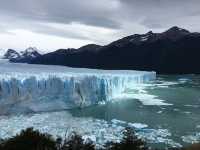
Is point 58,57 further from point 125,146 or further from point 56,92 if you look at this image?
point 125,146

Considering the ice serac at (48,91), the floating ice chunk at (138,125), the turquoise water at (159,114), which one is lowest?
the turquoise water at (159,114)

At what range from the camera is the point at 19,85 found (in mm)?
15766

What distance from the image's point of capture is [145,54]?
76562mm

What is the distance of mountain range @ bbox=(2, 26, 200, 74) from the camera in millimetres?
71688

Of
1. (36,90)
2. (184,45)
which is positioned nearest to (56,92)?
(36,90)

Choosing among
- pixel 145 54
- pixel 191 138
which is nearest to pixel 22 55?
pixel 145 54

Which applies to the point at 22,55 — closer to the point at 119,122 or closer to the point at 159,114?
the point at 159,114

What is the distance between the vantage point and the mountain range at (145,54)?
235ft

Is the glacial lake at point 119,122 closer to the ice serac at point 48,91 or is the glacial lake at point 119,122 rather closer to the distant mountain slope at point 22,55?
the ice serac at point 48,91

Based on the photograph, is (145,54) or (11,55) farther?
(11,55)

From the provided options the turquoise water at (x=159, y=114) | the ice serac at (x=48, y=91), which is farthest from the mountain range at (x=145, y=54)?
the ice serac at (x=48, y=91)

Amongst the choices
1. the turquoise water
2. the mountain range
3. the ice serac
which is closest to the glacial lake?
the turquoise water

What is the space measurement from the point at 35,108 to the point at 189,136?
720 cm

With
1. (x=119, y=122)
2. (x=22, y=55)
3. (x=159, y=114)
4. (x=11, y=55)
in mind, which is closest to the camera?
(x=119, y=122)
